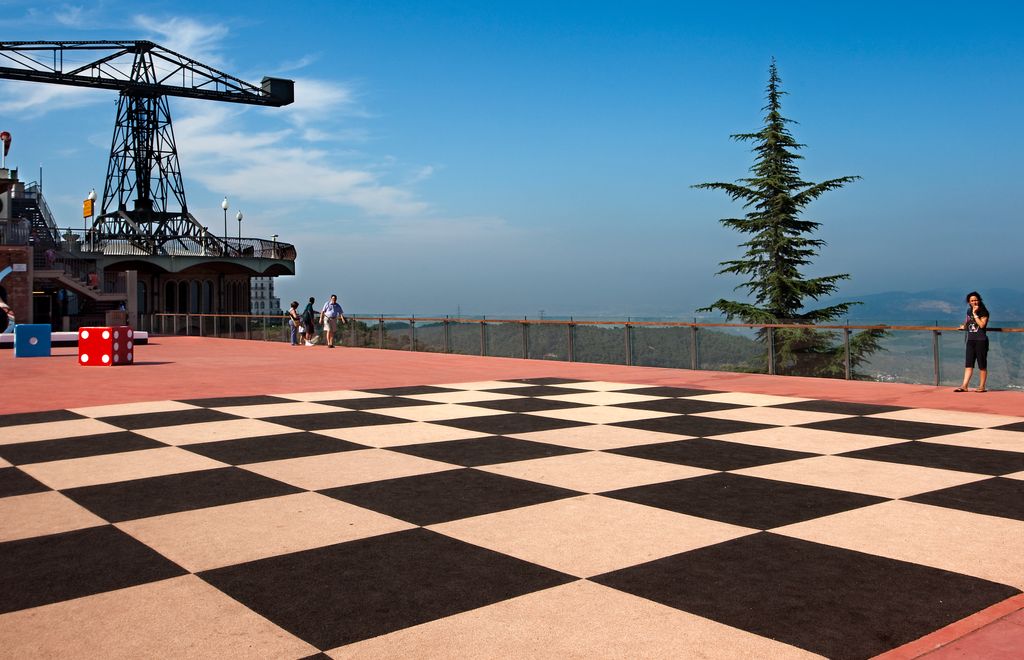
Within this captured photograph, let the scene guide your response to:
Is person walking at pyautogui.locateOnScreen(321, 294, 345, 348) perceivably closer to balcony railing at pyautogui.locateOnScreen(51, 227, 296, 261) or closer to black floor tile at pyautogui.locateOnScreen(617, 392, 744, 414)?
black floor tile at pyautogui.locateOnScreen(617, 392, 744, 414)

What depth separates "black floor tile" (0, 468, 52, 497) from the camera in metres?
7.39

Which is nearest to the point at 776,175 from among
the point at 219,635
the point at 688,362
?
the point at 688,362

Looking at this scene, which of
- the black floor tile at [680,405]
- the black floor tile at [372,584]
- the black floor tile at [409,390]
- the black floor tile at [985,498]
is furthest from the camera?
the black floor tile at [409,390]

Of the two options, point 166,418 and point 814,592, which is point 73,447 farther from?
point 814,592

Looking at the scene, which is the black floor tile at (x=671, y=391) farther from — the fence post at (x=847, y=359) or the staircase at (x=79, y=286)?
the staircase at (x=79, y=286)

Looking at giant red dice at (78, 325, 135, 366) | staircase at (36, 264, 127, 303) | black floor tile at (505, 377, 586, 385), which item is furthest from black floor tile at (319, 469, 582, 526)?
staircase at (36, 264, 127, 303)

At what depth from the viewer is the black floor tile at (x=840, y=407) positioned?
1271cm

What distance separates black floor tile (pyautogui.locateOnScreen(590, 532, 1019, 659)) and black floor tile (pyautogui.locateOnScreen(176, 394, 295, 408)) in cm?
969

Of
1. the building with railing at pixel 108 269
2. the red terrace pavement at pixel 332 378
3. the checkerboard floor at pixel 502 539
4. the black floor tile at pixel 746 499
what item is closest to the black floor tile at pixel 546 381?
the red terrace pavement at pixel 332 378

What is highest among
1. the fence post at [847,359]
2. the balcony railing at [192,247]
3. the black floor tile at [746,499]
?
the balcony railing at [192,247]

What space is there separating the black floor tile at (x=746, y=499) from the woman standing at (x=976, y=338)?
935 centimetres

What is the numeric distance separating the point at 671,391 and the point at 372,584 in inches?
447

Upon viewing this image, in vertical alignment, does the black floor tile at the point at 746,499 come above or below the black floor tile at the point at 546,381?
below

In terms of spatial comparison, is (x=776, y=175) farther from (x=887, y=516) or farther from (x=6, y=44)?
(x=6, y=44)
